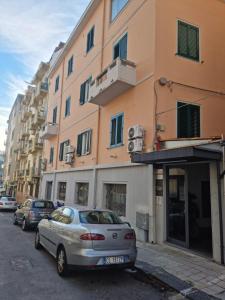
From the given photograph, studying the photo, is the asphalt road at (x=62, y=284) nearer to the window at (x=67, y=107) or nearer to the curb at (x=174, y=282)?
the curb at (x=174, y=282)

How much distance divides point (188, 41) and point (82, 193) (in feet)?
31.9

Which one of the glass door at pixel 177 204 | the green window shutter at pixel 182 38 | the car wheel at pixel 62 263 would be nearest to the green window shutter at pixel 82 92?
the green window shutter at pixel 182 38

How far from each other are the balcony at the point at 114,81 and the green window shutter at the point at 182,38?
198 cm

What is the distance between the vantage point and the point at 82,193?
596 inches

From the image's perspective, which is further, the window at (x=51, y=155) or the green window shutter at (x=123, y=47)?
the window at (x=51, y=155)

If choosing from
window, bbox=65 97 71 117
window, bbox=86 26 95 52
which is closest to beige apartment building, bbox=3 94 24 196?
window, bbox=65 97 71 117

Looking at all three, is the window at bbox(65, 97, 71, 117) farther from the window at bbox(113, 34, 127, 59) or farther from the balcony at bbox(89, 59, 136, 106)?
the window at bbox(113, 34, 127, 59)

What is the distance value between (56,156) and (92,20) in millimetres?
10191

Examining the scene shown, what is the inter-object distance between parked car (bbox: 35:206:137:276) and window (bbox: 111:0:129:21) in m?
10.6

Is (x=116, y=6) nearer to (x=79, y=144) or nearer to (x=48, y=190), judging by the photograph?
(x=79, y=144)

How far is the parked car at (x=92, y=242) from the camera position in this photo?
538cm

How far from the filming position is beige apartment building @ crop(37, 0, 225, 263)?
828cm

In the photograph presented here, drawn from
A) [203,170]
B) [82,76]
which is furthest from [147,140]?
[82,76]

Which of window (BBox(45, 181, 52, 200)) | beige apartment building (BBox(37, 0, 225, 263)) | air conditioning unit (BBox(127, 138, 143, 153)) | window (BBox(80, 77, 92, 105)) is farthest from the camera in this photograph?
window (BBox(45, 181, 52, 200))
